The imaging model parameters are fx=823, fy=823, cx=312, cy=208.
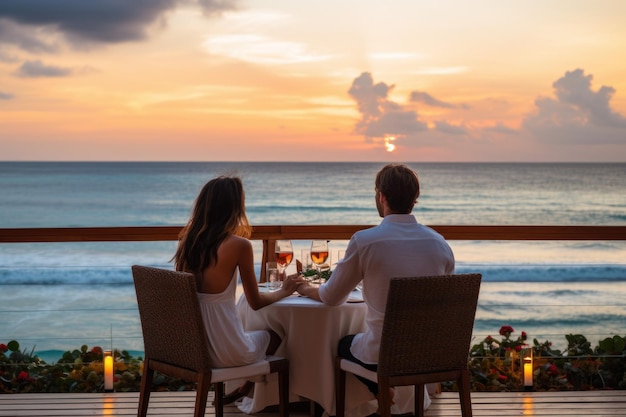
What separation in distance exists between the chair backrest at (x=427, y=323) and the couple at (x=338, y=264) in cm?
13

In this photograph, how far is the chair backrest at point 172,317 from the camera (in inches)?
132

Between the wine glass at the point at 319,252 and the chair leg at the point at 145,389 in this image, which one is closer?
the chair leg at the point at 145,389

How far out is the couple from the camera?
334cm

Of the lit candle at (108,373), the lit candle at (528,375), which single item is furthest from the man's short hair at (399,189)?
the lit candle at (108,373)

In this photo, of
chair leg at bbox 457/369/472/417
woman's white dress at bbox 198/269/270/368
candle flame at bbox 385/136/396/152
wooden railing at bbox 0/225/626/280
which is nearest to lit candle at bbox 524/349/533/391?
wooden railing at bbox 0/225/626/280

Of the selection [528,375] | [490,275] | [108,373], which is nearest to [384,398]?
[528,375]

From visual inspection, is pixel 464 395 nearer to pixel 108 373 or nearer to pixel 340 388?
pixel 340 388

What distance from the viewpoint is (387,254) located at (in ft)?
10.9

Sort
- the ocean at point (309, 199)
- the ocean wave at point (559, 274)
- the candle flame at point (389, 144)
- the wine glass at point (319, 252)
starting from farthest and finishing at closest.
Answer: the candle flame at point (389, 144), the ocean at point (309, 199), the ocean wave at point (559, 274), the wine glass at point (319, 252)

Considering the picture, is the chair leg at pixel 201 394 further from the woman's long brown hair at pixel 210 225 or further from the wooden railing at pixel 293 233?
the wooden railing at pixel 293 233

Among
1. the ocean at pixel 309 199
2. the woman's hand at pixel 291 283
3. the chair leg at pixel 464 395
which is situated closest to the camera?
the chair leg at pixel 464 395

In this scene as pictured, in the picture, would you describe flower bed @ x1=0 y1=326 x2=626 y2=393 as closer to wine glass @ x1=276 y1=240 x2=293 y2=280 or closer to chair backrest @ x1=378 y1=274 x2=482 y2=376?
wine glass @ x1=276 y1=240 x2=293 y2=280

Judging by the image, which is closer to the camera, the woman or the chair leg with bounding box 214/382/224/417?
the woman

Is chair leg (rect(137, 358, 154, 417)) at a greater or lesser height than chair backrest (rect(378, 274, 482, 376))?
lesser
